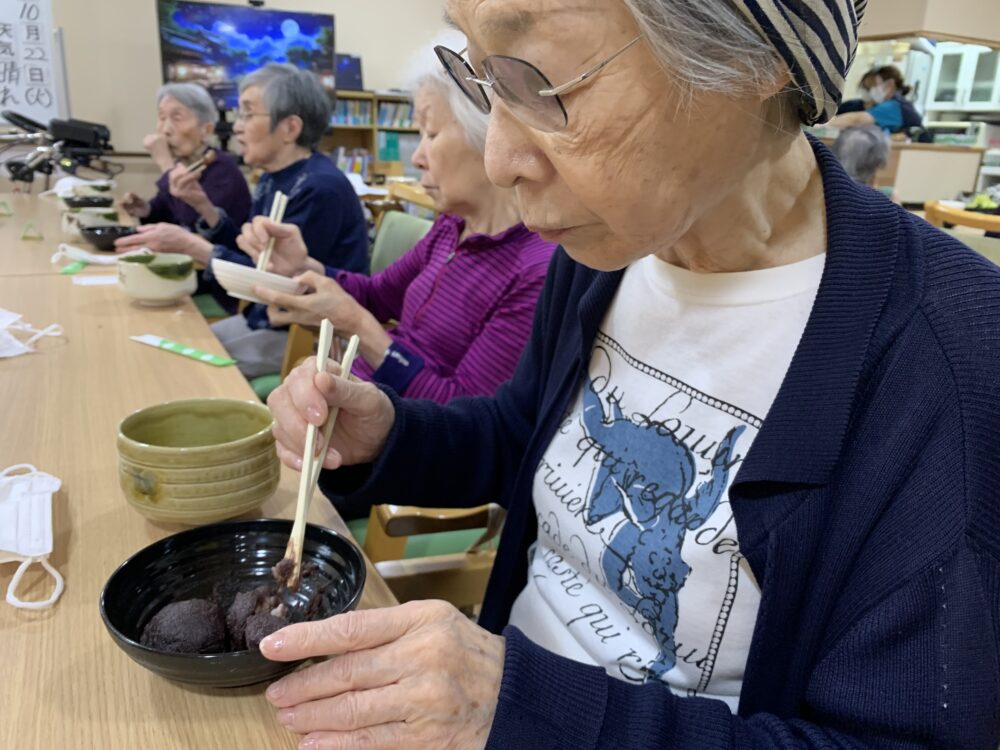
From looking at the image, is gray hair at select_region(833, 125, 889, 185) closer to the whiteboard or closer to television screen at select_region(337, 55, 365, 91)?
television screen at select_region(337, 55, 365, 91)

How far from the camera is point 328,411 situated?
0.79 meters

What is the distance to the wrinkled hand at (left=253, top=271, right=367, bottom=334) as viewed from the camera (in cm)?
146

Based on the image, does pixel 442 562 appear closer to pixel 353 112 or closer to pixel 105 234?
pixel 105 234

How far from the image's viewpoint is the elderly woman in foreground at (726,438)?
0.53 metres

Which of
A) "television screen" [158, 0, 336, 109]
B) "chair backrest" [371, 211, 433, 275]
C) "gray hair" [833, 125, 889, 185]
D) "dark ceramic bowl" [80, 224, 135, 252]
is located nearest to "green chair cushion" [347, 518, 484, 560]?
"chair backrest" [371, 211, 433, 275]

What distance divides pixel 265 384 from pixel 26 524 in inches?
56.1

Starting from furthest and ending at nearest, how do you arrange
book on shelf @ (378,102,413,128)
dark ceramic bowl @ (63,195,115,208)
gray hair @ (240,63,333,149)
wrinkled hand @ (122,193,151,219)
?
1. book on shelf @ (378,102,413,128)
2. wrinkled hand @ (122,193,151,219)
3. dark ceramic bowl @ (63,195,115,208)
4. gray hair @ (240,63,333,149)

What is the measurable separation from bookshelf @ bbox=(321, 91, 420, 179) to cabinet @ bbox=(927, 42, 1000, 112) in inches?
206

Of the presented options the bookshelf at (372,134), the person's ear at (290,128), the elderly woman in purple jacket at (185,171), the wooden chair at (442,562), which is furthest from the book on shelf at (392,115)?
the wooden chair at (442,562)

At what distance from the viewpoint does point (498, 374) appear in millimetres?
1403

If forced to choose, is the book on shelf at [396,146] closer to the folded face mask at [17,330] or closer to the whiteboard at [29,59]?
the whiteboard at [29,59]

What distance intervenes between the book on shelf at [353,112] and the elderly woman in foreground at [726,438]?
5.89m

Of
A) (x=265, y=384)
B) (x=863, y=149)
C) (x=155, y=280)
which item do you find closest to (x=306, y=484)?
(x=155, y=280)

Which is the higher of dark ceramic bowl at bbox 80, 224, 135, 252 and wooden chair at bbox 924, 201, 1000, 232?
wooden chair at bbox 924, 201, 1000, 232
